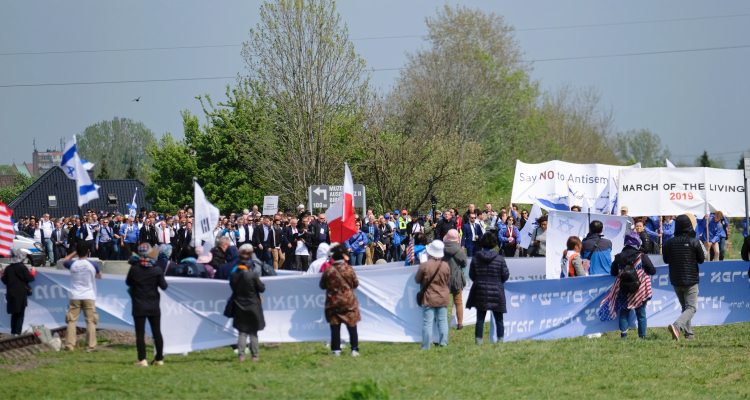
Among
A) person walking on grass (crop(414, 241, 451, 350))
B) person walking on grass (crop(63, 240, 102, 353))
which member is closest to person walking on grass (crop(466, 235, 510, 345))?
person walking on grass (crop(414, 241, 451, 350))

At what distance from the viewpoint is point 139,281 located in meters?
10.7

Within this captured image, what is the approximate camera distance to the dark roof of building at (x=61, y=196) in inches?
3177

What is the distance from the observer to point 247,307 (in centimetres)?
1091

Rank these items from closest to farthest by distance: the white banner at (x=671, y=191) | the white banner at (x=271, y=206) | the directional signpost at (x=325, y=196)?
the white banner at (x=671, y=191) → the directional signpost at (x=325, y=196) → the white banner at (x=271, y=206)

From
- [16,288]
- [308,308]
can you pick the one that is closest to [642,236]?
[308,308]

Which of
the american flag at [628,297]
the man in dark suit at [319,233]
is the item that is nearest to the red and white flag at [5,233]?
the man in dark suit at [319,233]

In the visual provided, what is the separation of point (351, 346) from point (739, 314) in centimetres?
716

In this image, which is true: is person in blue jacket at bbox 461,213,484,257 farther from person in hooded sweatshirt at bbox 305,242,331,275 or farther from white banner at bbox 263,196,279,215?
person in hooded sweatshirt at bbox 305,242,331,275

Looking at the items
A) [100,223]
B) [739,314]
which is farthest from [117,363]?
[100,223]

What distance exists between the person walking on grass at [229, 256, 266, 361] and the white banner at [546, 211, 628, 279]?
5.84 m

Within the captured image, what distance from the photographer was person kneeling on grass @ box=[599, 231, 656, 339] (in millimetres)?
12133

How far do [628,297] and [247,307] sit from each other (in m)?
5.76

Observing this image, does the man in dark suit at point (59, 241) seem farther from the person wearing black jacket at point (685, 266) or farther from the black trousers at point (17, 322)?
the person wearing black jacket at point (685, 266)

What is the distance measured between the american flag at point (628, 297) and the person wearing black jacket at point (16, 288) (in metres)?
9.24
